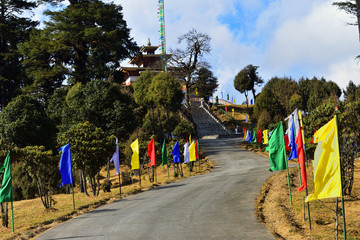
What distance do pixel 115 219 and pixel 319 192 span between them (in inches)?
291

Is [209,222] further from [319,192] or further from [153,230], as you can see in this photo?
[319,192]

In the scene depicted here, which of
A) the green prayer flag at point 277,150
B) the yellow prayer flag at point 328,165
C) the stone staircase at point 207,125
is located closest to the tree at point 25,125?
the green prayer flag at point 277,150

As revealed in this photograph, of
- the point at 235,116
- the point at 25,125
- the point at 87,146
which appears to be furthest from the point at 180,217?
the point at 235,116

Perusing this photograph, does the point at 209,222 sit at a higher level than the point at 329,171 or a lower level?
lower

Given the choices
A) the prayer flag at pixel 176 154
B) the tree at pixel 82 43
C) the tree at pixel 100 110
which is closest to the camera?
the prayer flag at pixel 176 154

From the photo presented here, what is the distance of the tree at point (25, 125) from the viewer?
3091cm

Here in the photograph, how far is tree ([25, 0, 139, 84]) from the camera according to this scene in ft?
144

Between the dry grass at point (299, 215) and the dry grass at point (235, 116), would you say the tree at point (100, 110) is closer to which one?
the dry grass at point (299, 215)

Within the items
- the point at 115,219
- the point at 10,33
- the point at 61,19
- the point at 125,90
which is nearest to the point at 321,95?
the point at 125,90

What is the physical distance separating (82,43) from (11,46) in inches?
426

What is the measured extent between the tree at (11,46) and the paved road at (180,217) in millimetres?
35521

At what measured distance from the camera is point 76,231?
11.3 metres

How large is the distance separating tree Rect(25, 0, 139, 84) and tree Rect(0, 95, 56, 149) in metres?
12.2

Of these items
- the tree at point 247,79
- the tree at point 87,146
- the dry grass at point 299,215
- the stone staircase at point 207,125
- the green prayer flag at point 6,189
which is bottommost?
the dry grass at point 299,215
